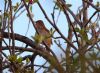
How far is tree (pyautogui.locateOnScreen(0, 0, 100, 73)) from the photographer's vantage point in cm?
67

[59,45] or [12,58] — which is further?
→ [12,58]

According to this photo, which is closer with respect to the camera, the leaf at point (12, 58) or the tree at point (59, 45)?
the tree at point (59, 45)

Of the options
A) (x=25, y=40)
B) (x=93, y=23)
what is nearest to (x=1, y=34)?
(x=25, y=40)

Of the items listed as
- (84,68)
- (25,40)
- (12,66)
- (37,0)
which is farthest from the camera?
(25,40)

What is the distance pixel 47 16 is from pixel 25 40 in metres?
Answer: 0.49

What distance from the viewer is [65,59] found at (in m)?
0.70

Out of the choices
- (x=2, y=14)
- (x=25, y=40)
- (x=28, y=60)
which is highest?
(x=2, y=14)

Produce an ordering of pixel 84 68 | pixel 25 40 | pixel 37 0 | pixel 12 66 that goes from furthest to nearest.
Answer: pixel 25 40 → pixel 37 0 → pixel 12 66 → pixel 84 68

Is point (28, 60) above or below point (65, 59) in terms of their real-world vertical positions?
below

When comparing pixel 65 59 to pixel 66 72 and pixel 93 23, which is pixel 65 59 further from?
pixel 93 23

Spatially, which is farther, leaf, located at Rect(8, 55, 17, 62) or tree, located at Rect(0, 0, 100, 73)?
leaf, located at Rect(8, 55, 17, 62)

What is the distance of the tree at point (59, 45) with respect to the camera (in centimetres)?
67

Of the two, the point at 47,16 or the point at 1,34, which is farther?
the point at 1,34

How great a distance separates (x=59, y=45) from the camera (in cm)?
114
